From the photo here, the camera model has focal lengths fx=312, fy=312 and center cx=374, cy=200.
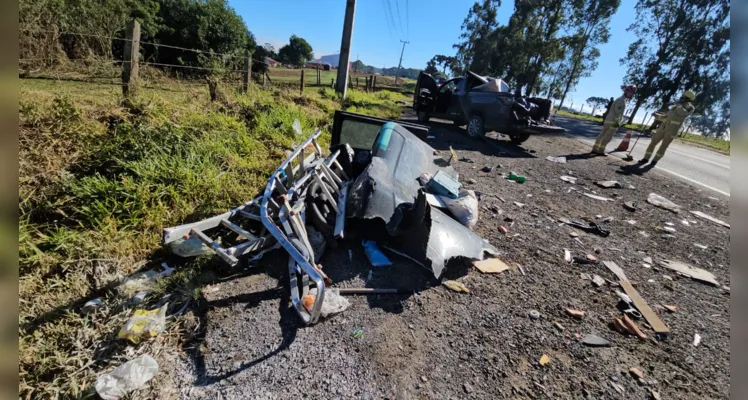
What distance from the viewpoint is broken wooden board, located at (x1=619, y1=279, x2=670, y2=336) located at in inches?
98.5

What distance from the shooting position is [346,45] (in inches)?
422

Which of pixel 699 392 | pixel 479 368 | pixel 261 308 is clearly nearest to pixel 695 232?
pixel 699 392

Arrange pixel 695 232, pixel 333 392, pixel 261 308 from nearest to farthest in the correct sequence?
1. pixel 333 392
2. pixel 261 308
3. pixel 695 232

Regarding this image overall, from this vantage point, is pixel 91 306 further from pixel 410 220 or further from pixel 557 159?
pixel 557 159

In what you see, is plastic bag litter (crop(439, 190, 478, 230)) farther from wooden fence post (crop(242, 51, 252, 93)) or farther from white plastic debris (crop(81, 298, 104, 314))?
wooden fence post (crop(242, 51, 252, 93))

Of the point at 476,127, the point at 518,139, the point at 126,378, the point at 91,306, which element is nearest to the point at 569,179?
the point at 518,139

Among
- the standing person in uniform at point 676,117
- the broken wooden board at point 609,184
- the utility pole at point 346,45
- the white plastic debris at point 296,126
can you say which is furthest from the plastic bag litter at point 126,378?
the utility pole at point 346,45

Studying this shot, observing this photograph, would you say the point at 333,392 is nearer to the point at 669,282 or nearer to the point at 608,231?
the point at 669,282

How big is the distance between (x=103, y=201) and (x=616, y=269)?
5.06 meters

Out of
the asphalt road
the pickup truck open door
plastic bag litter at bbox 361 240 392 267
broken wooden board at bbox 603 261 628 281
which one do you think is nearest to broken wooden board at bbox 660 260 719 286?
broken wooden board at bbox 603 261 628 281

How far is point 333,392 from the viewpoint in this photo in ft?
5.91

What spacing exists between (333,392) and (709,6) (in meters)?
31.0

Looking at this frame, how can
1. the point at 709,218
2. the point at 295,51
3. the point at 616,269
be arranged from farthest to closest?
the point at 295,51 → the point at 709,218 → the point at 616,269

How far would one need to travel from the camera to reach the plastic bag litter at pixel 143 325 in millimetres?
1848
